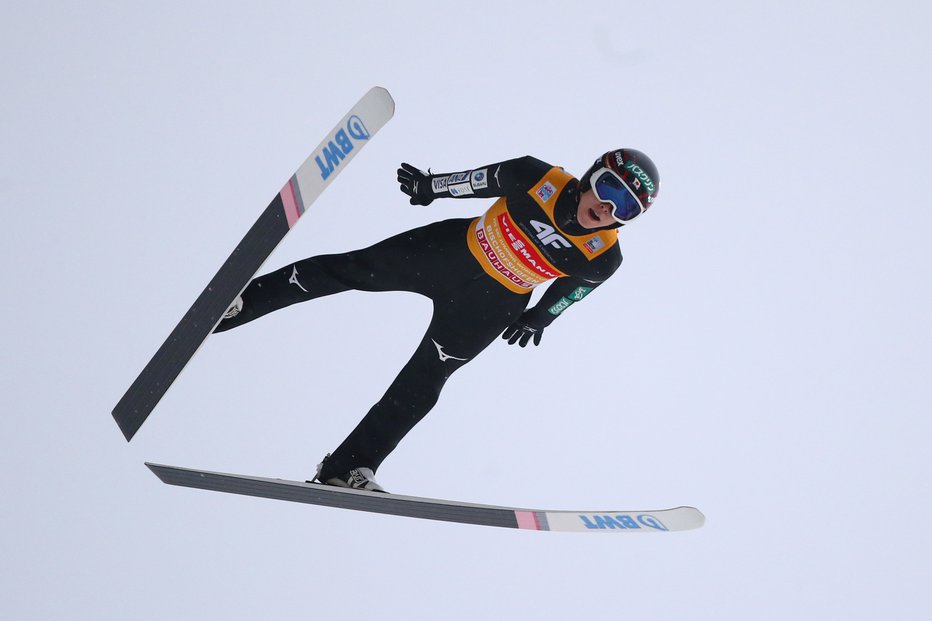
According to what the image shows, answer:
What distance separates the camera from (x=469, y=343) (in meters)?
3.79

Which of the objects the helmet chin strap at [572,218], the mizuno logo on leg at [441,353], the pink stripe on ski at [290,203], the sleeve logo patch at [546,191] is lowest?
the pink stripe on ski at [290,203]

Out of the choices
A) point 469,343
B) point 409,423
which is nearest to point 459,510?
point 409,423

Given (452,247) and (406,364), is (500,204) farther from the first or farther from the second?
(406,364)

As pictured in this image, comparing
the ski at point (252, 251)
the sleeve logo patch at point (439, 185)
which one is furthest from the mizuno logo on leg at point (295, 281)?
the sleeve logo patch at point (439, 185)

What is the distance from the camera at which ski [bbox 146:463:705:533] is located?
143 inches

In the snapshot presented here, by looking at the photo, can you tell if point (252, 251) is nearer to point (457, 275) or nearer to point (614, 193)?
point (457, 275)

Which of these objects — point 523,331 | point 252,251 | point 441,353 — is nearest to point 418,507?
point 441,353

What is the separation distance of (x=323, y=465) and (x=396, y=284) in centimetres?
74

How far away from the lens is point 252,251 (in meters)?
3.20

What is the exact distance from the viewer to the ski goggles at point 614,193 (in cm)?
340

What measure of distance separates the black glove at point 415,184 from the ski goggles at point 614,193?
2.06ft

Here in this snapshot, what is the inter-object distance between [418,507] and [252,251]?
1.16 meters

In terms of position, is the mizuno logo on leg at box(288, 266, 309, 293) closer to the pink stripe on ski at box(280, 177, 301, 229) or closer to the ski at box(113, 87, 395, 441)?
the ski at box(113, 87, 395, 441)

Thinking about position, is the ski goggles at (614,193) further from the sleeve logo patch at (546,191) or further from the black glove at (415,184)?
the black glove at (415,184)
